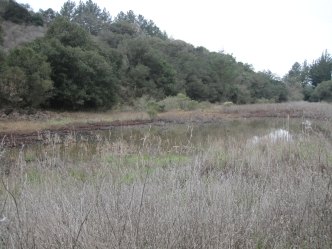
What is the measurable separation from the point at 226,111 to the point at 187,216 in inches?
1419

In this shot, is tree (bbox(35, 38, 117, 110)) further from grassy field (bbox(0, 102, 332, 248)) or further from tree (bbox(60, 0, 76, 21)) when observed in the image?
tree (bbox(60, 0, 76, 21))

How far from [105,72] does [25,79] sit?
388 inches

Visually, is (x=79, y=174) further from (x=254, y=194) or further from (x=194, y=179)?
(x=254, y=194)

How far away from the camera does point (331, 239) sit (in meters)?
2.94

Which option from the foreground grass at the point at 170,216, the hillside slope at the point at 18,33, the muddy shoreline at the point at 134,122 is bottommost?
the muddy shoreline at the point at 134,122

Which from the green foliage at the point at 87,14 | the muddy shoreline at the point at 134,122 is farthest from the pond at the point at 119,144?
the green foliage at the point at 87,14

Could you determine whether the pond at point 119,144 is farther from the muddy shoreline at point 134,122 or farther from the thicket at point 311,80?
the thicket at point 311,80

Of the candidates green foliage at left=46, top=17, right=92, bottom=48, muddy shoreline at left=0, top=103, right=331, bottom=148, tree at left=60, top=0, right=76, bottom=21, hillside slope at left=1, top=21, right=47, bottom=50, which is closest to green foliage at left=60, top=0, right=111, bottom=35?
tree at left=60, top=0, right=76, bottom=21

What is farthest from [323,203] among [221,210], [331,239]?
[221,210]

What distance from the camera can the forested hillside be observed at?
989 inches

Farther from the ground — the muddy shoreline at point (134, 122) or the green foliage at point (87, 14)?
the green foliage at point (87, 14)

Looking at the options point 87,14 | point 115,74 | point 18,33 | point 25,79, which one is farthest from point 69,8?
point 25,79

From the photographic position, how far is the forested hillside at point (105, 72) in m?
25.1

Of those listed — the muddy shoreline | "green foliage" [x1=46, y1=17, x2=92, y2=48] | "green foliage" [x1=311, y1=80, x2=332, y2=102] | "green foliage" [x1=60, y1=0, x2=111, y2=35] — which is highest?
"green foliage" [x1=60, y1=0, x2=111, y2=35]
